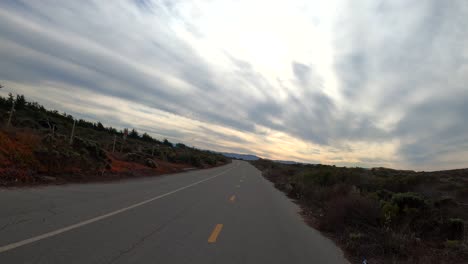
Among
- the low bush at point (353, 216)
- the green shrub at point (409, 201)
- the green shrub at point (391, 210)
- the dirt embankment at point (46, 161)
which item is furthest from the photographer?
the dirt embankment at point (46, 161)

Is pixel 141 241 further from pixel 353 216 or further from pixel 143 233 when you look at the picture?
pixel 353 216

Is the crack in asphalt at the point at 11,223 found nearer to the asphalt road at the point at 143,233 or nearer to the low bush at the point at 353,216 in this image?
the asphalt road at the point at 143,233

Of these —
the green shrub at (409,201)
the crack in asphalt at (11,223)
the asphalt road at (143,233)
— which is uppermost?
the green shrub at (409,201)

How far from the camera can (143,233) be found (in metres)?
7.24

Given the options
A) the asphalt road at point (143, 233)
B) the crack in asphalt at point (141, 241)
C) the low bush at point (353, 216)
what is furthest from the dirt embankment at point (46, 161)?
the low bush at point (353, 216)

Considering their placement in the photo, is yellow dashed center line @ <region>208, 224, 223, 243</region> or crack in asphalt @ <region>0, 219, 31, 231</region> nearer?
crack in asphalt @ <region>0, 219, 31, 231</region>

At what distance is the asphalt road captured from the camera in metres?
5.57

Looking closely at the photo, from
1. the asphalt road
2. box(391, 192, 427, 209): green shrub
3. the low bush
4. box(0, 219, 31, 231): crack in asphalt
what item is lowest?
box(0, 219, 31, 231): crack in asphalt

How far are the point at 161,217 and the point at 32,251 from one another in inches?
166

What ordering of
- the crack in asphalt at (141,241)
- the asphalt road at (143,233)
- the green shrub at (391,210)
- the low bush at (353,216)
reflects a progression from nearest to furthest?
the crack in asphalt at (141,241) < the asphalt road at (143,233) < the low bush at (353,216) < the green shrub at (391,210)

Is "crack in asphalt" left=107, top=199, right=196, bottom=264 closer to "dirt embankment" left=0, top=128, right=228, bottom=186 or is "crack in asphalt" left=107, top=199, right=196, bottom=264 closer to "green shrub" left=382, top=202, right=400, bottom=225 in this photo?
"green shrub" left=382, top=202, right=400, bottom=225

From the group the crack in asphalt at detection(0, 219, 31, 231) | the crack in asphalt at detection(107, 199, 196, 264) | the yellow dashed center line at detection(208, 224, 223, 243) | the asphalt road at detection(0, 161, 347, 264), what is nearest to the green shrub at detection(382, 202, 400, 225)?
the asphalt road at detection(0, 161, 347, 264)

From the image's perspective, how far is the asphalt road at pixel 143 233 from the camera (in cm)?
557

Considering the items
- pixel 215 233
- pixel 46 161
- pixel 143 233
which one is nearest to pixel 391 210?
pixel 215 233
